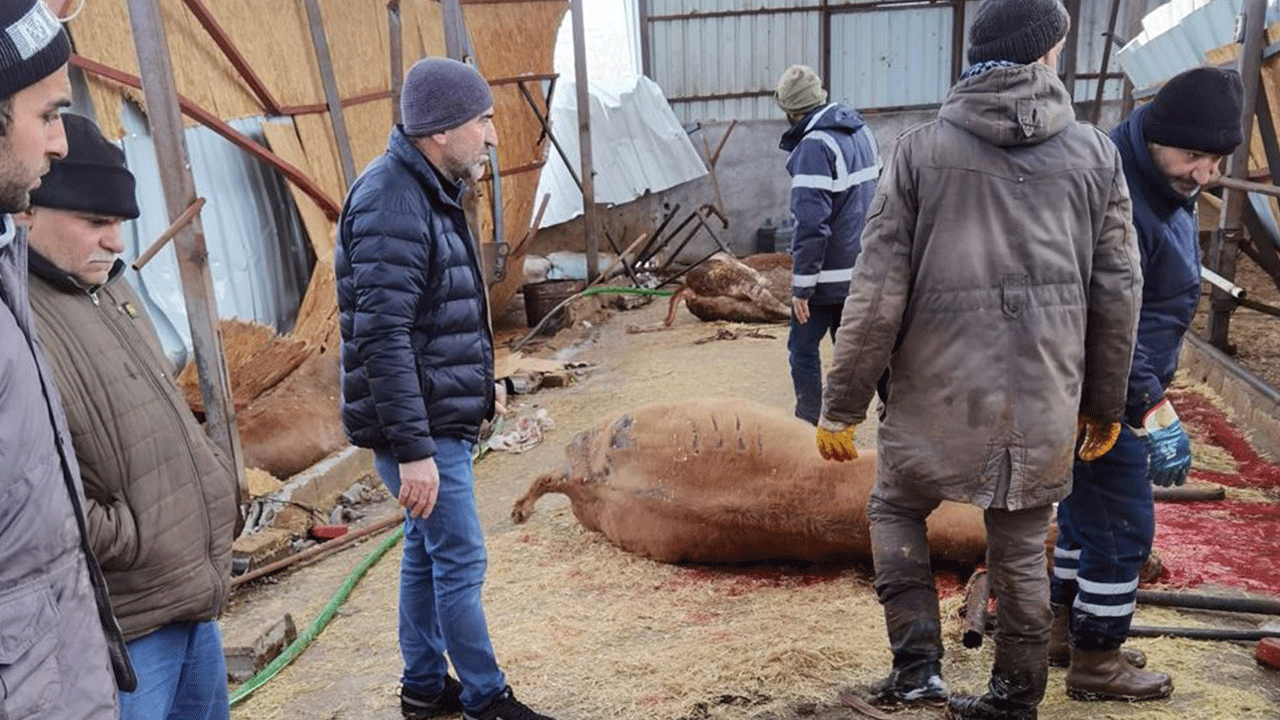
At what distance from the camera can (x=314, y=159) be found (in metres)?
6.90

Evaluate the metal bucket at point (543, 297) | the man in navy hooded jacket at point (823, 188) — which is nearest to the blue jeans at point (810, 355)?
the man in navy hooded jacket at point (823, 188)

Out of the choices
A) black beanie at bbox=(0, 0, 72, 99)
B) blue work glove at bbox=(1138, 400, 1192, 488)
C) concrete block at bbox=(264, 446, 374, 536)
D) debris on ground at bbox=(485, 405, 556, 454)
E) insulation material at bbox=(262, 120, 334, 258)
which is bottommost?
debris on ground at bbox=(485, 405, 556, 454)

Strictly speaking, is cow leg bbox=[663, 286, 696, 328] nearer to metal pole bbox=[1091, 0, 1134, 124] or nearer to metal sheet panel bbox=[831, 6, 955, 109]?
metal sheet panel bbox=[831, 6, 955, 109]

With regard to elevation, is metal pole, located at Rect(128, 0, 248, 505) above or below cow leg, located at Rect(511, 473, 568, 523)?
above

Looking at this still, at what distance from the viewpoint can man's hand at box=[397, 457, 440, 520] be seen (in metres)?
2.85

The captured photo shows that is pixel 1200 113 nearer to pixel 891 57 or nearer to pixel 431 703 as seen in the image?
pixel 431 703

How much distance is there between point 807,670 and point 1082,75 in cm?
1492

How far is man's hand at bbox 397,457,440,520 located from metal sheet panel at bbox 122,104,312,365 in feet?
9.87

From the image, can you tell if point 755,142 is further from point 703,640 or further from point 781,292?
point 703,640

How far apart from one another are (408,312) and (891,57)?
48.3ft

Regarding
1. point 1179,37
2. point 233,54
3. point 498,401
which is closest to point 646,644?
point 498,401

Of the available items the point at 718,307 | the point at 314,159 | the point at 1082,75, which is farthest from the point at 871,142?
the point at 1082,75

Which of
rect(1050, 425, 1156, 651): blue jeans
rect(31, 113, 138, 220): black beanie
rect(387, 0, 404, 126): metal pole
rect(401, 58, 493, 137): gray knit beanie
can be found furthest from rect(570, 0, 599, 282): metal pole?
rect(31, 113, 138, 220): black beanie

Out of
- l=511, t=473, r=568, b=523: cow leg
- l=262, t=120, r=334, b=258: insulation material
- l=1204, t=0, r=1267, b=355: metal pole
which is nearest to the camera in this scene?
l=511, t=473, r=568, b=523: cow leg
